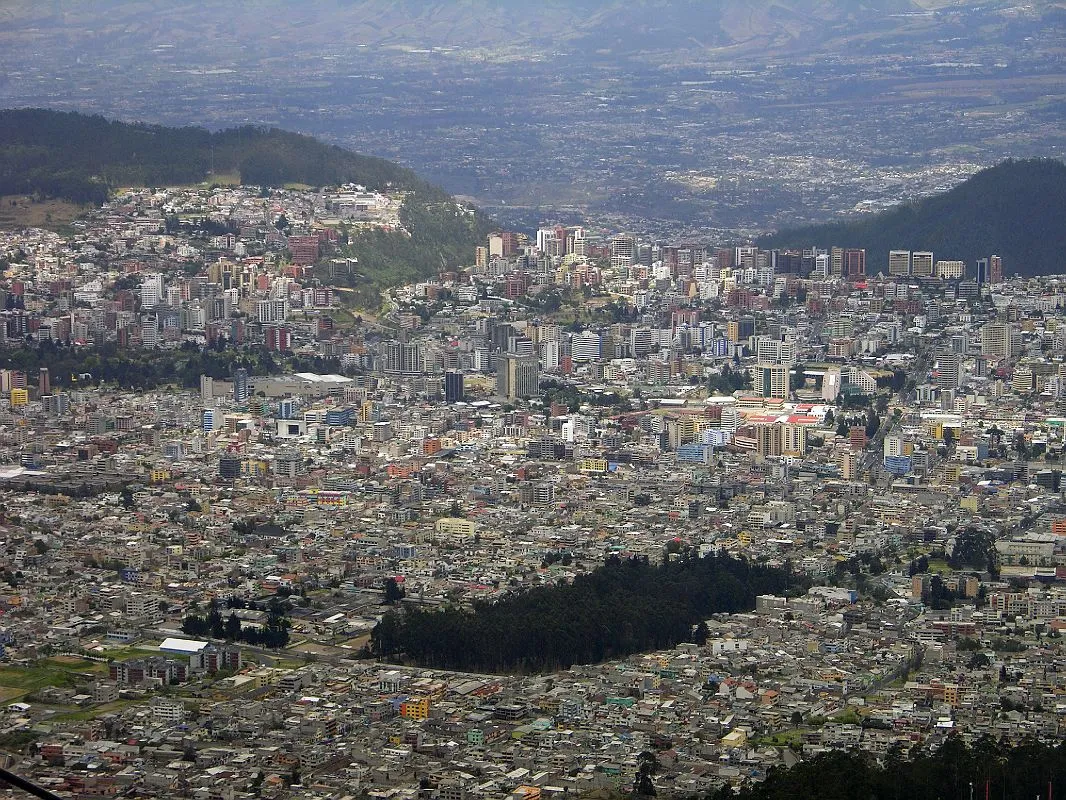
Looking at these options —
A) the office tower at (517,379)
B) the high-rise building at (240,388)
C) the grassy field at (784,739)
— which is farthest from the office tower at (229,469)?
the grassy field at (784,739)

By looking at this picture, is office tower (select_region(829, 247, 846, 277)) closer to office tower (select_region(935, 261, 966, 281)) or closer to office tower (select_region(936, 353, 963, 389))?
office tower (select_region(935, 261, 966, 281))

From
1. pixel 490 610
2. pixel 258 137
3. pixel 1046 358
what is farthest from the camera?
pixel 258 137

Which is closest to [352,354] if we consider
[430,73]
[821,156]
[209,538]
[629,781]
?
[209,538]

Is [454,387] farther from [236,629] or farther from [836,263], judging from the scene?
[236,629]

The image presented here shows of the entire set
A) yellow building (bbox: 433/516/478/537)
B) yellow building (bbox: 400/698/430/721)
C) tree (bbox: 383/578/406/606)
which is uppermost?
yellow building (bbox: 400/698/430/721)

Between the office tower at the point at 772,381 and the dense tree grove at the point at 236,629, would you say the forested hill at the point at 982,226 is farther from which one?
the dense tree grove at the point at 236,629

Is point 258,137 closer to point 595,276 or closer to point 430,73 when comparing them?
point 595,276

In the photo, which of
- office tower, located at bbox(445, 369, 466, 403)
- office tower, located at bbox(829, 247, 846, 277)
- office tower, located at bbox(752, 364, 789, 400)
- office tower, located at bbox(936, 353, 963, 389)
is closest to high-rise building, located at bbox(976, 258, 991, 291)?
office tower, located at bbox(829, 247, 846, 277)
